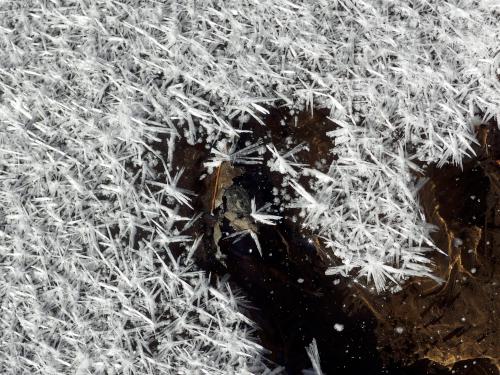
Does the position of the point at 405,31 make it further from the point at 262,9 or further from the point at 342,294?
the point at 342,294

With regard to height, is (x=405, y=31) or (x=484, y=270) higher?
(x=405, y=31)

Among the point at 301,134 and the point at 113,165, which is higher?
the point at 301,134

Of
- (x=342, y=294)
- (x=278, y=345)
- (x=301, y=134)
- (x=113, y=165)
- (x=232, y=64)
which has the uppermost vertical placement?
(x=232, y=64)

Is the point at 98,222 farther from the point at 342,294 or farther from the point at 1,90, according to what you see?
the point at 342,294

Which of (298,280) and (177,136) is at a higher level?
(177,136)

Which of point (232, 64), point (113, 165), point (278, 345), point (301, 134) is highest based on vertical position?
point (232, 64)

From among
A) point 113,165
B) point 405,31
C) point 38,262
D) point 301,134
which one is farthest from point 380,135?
point 38,262

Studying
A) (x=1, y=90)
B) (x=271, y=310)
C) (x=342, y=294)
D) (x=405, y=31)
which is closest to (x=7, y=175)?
(x=1, y=90)
